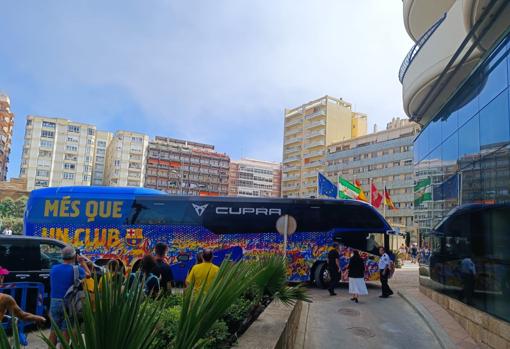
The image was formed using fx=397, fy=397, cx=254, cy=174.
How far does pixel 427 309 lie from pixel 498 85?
6258mm

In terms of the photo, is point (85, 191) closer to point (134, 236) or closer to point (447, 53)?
point (134, 236)

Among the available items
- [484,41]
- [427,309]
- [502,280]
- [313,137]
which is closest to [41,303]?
[502,280]

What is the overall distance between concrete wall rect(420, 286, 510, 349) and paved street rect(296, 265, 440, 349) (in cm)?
86

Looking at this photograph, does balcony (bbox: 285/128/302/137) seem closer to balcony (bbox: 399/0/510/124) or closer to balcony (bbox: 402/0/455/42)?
balcony (bbox: 402/0/455/42)

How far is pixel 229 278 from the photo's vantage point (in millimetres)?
3367

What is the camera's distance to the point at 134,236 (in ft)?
43.8

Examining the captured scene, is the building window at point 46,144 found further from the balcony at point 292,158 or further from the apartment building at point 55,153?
the balcony at point 292,158

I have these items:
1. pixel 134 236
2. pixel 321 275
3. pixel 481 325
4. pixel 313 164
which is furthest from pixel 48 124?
pixel 481 325

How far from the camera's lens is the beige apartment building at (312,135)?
9381 centimetres

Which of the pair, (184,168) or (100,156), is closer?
(184,168)

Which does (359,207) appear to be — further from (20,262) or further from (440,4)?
(20,262)

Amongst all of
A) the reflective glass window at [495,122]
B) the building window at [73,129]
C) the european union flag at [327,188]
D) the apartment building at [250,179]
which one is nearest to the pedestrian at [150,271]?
the reflective glass window at [495,122]

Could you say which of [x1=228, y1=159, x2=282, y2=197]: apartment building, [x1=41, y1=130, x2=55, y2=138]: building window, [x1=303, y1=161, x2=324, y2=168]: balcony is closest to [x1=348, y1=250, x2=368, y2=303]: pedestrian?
[x1=303, y1=161, x2=324, y2=168]: balcony

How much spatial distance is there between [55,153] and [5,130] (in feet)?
69.4
